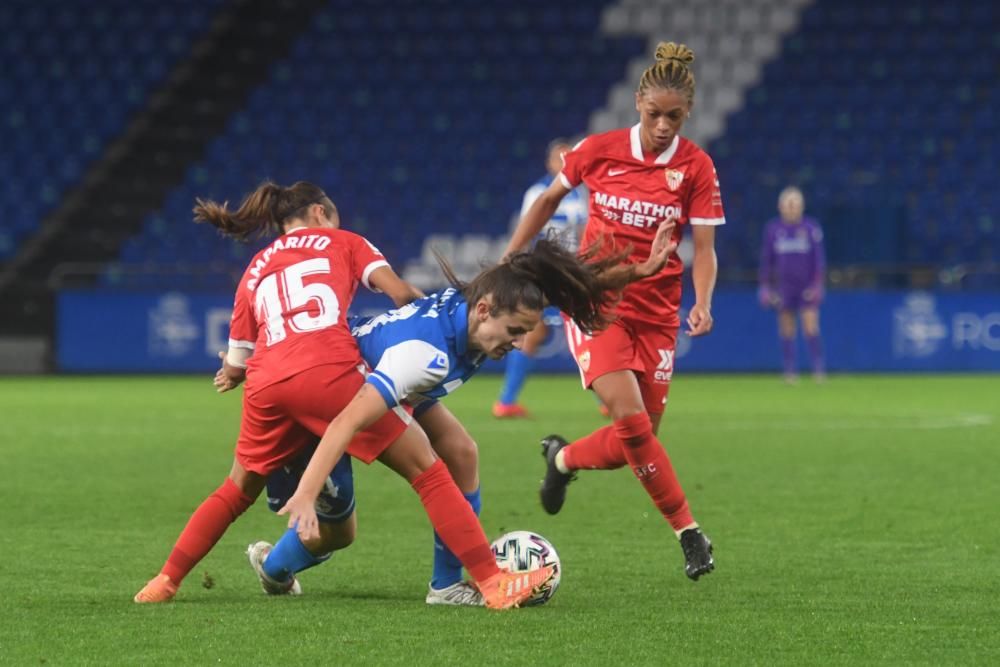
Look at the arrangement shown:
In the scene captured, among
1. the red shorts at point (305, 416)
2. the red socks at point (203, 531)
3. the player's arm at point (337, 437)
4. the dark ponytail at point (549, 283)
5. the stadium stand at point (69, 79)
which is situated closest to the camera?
the player's arm at point (337, 437)

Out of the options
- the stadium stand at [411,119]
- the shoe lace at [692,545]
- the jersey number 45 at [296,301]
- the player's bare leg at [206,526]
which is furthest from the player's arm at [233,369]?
the stadium stand at [411,119]

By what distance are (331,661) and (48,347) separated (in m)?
16.5

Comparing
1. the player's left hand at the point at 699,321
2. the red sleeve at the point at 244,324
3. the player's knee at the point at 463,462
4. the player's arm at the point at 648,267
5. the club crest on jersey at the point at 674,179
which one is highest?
the club crest on jersey at the point at 674,179

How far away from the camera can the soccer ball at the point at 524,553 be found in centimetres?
539

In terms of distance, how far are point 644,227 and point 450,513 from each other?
1913 millimetres

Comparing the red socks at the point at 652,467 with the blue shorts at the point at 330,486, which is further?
the red socks at the point at 652,467

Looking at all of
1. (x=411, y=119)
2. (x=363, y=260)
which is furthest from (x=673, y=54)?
(x=411, y=119)

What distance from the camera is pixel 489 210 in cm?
2302

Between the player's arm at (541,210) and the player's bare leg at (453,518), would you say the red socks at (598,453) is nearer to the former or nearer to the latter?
the player's arm at (541,210)

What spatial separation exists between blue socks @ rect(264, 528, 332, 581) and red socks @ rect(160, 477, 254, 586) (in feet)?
0.72

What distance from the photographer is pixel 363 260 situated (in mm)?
5418

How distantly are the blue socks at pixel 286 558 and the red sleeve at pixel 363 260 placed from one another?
0.86 meters

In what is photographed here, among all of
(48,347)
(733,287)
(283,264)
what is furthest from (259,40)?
(283,264)

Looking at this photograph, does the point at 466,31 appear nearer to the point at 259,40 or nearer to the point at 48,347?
the point at 259,40
